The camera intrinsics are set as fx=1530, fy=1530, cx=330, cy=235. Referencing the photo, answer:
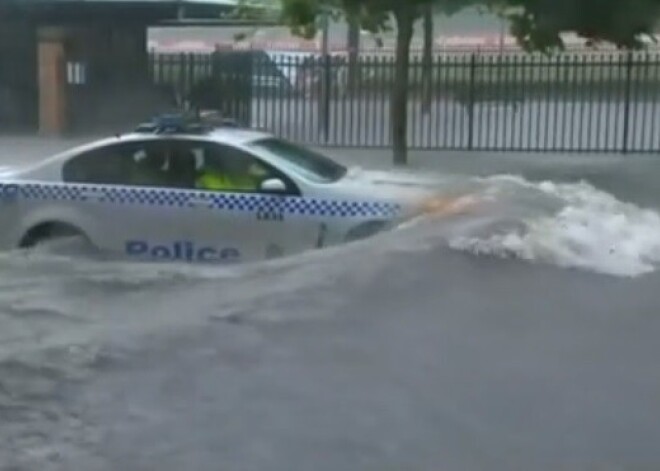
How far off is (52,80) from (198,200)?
57.4 feet

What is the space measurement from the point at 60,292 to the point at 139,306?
72 centimetres

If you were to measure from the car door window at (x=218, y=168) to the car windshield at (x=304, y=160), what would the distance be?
0.19 m

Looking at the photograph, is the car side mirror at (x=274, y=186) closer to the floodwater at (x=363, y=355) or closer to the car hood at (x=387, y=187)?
the car hood at (x=387, y=187)

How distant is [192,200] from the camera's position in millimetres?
11641

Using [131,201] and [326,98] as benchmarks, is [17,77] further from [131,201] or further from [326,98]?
[131,201]

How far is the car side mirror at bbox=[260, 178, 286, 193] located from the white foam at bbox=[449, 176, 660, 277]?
2.73 m

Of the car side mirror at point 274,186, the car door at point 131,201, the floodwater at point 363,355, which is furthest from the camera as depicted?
the car door at point 131,201

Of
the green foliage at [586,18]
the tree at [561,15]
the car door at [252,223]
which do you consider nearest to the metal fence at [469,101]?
the car door at [252,223]

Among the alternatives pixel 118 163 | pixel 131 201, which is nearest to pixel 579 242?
pixel 131 201

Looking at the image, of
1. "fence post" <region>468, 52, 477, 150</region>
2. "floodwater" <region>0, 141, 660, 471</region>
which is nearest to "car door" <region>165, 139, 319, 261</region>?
"floodwater" <region>0, 141, 660, 471</region>

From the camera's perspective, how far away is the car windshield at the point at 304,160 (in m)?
11.8

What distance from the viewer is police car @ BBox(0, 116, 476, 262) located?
11219 millimetres

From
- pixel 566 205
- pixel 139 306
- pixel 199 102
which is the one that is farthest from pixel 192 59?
pixel 139 306

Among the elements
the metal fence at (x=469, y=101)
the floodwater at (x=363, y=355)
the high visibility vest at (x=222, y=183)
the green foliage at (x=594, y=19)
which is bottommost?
the metal fence at (x=469, y=101)
